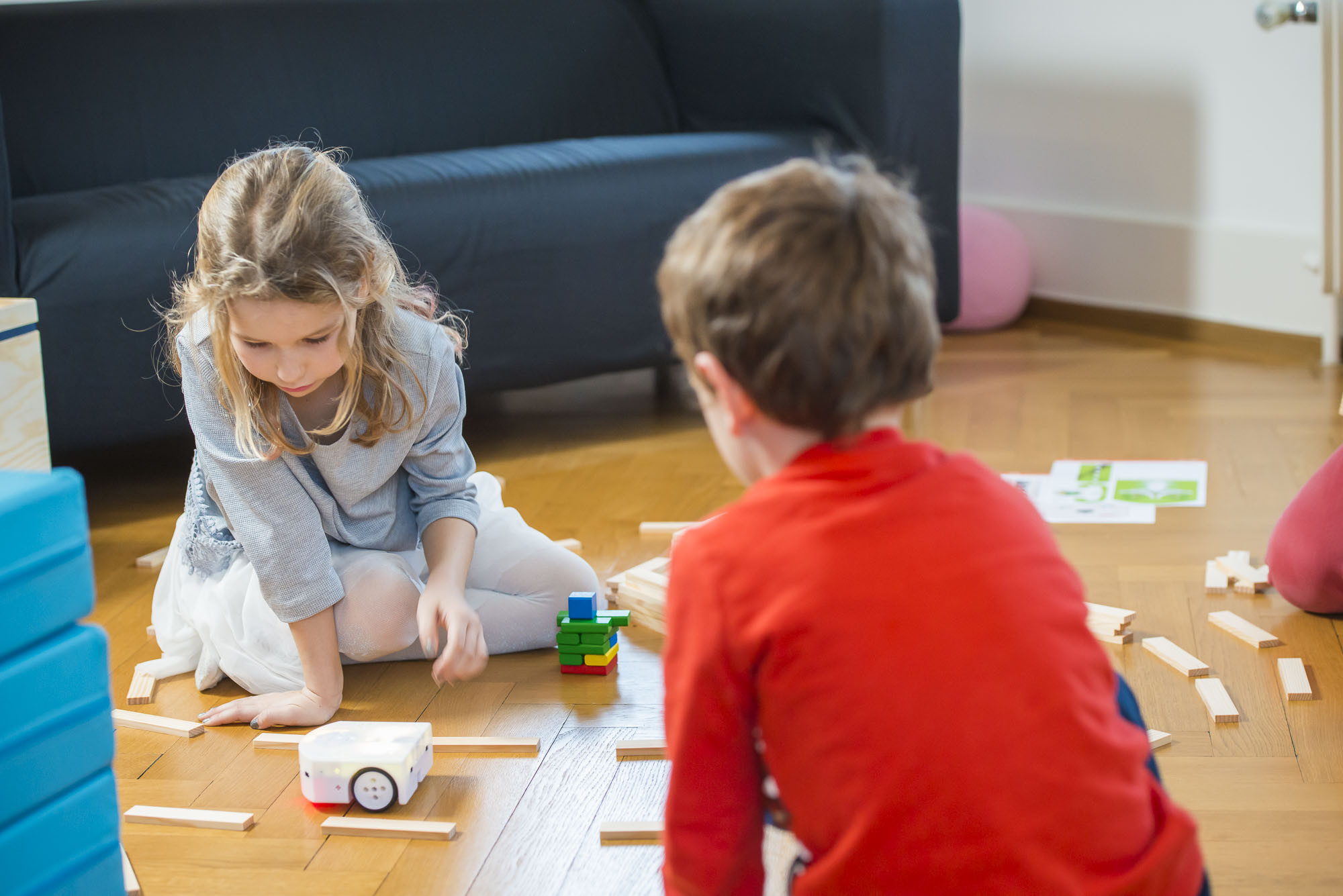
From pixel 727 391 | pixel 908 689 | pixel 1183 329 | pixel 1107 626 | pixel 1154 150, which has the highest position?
pixel 727 391

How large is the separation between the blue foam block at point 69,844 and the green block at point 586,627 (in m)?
0.56

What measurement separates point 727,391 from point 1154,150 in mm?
2499

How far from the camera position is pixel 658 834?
112 cm

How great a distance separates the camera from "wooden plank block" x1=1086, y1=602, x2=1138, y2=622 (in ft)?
4.79

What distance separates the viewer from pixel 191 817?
117 centimetres

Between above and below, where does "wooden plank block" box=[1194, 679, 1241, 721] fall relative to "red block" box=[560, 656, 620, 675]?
above

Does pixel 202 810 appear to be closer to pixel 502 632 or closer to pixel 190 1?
pixel 502 632

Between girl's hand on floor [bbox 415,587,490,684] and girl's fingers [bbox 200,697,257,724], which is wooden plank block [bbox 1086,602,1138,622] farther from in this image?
girl's fingers [bbox 200,697,257,724]

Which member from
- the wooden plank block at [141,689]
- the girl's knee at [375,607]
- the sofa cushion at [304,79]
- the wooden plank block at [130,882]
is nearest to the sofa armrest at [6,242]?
the sofa cushion at [304,79]

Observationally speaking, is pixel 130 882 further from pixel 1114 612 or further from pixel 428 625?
pixel 1114 612

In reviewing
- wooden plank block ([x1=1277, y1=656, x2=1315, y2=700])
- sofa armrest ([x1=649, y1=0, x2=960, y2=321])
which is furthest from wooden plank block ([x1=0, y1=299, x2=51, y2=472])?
sofa armrest ([x1=649, y1=0, x2=960, y2=321])

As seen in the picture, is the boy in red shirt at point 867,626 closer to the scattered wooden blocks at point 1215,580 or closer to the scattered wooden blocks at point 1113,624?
the scattered wooden blocks at point 1113,624

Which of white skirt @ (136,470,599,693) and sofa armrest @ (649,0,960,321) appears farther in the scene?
sofa armrest @ (649,0,960,321)

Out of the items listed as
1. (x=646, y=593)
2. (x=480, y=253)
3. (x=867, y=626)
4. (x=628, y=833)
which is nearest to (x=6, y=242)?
(x=480, y=253)
